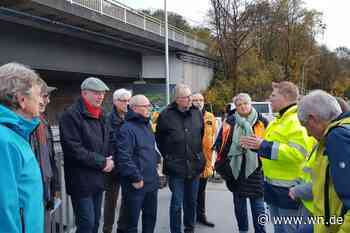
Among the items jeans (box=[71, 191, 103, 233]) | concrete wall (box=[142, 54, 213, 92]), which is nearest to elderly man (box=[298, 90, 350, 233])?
jeans (box=[71, 191, 103, 233])

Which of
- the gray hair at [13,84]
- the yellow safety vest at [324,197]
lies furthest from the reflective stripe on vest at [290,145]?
the gray hair at [13,84]

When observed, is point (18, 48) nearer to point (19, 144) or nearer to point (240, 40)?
point (19, 144)

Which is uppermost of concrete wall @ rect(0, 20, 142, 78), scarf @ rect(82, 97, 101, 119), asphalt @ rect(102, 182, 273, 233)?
concrete wall @ rect(0, 20, 142, 78)

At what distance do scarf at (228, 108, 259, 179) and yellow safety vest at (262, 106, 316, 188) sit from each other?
83 centimetres

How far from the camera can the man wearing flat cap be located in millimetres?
3873

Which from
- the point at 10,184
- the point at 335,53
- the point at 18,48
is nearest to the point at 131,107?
the point at 10,184

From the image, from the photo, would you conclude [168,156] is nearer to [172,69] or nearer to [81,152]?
[81,152]

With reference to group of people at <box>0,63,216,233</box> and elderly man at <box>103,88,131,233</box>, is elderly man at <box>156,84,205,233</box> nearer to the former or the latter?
group of people at <box>0,63,216,233</box>

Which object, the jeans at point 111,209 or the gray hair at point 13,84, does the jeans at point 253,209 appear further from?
the gray hair at point 13,84

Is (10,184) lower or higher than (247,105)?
lower

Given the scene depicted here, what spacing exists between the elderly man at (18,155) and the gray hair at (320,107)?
1.68 meters

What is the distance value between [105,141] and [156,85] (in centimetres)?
2263

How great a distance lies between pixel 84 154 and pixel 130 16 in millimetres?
18036

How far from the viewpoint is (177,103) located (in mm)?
4914
